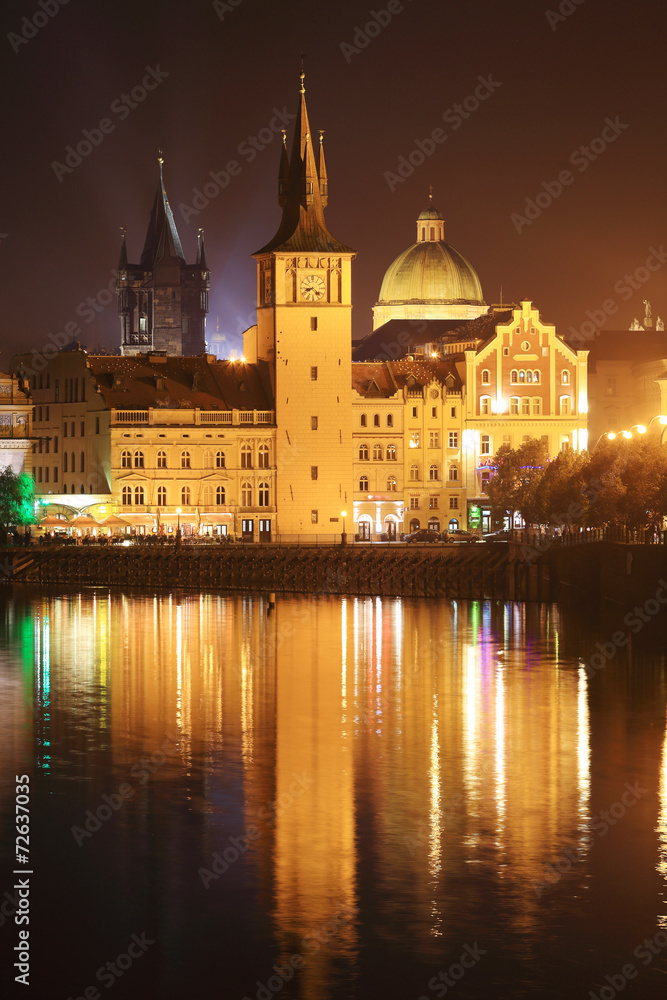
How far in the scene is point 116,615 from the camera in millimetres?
74438

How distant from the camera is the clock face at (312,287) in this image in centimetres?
11994

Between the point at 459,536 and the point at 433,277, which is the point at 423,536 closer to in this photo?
the point at 459,536

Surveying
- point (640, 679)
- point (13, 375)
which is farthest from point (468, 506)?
point (640, 679)

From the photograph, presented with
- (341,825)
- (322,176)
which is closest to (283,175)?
(322,176)

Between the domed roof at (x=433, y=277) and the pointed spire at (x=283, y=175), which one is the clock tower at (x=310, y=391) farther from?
the domed roof at (x=433, y=277)

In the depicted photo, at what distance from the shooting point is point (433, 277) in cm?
15962

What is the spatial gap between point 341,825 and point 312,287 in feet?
307

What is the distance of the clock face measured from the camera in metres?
120

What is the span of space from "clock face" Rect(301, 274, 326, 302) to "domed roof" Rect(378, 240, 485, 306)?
39.7 metres

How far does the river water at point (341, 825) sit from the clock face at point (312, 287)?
6728 cm

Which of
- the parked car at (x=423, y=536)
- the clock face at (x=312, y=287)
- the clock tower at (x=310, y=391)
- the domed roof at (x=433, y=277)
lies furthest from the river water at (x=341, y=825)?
the domed roof at (x=433, y=277)

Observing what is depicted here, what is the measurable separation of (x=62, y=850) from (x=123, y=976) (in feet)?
19.9

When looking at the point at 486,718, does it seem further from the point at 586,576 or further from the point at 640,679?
the point at 586,576

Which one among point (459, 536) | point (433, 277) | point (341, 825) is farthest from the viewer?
point (433, 277)
